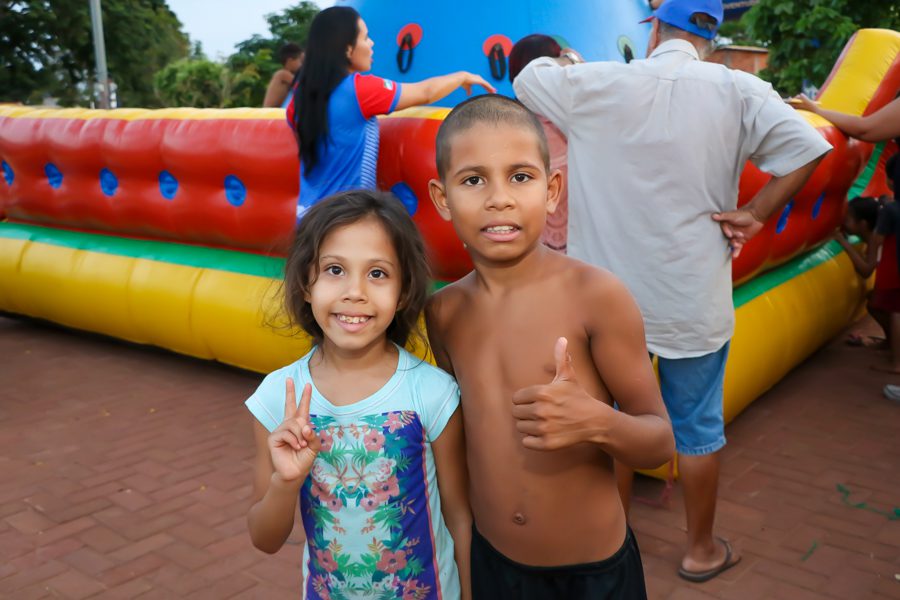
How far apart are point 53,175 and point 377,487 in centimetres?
507

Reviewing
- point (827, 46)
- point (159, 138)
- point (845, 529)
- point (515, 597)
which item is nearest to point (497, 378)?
point (515, 597)

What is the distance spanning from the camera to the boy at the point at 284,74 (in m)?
7.06

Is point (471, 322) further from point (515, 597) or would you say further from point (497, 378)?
point (515, 597)

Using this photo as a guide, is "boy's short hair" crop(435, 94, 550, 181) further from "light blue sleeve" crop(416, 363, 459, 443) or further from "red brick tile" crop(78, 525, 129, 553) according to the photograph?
"red brick tile" crop(78, 525, 129, 553)

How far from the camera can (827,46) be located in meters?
9.86

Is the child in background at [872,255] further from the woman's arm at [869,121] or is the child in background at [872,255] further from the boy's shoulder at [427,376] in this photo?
the boy's shoulder at [427,376]

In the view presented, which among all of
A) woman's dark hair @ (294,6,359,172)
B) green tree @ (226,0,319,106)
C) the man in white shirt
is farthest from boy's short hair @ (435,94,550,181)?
green tree @ (226,0,319,106)

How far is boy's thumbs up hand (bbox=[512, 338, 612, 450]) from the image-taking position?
1344 millimetres

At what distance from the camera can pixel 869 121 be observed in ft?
14.0

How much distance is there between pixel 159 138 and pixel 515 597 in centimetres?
409

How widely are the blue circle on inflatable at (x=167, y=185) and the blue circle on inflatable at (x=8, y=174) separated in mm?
1679

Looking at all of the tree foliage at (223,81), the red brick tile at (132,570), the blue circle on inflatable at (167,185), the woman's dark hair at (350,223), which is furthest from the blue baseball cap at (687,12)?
the tree foliage at (223,81)


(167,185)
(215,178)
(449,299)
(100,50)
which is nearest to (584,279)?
(449,299)

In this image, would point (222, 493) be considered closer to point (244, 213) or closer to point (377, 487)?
point (244, 213)
